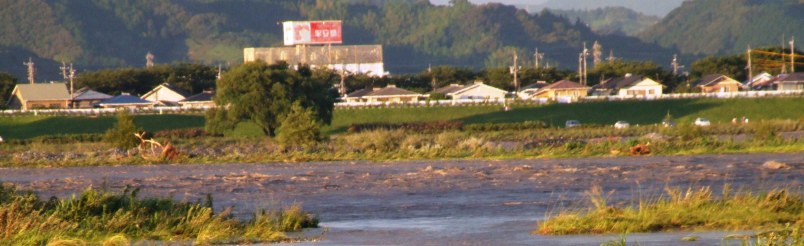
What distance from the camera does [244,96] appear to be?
236ft

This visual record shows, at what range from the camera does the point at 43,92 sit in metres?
115

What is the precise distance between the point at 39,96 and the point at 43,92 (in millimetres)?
1356

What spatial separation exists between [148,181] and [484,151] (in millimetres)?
14091

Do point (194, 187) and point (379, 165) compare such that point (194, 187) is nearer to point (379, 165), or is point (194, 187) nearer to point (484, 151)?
point (379, 165)

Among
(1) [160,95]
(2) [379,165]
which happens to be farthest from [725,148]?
(1) [160,95]

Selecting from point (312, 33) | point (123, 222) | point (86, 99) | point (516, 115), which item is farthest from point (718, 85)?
point (123, 222)

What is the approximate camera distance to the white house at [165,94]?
120744 mm

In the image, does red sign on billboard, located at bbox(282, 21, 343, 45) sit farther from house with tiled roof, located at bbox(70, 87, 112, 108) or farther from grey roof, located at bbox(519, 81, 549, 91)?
house with tiled roof, located at bbox(70, 87, 112, 108)

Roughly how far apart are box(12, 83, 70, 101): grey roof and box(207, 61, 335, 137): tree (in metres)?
43.1

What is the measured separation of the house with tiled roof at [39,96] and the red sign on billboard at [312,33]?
47755 millimetres

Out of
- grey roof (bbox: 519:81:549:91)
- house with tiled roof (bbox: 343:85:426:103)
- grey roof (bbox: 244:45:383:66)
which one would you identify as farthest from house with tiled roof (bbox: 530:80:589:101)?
grey roof (bbox: 244:45:383:66)

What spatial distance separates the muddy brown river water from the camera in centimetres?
2348

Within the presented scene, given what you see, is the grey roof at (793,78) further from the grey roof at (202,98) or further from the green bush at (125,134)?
the green bush at (125,134)

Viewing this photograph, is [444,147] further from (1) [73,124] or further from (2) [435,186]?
(1) [73,124]
